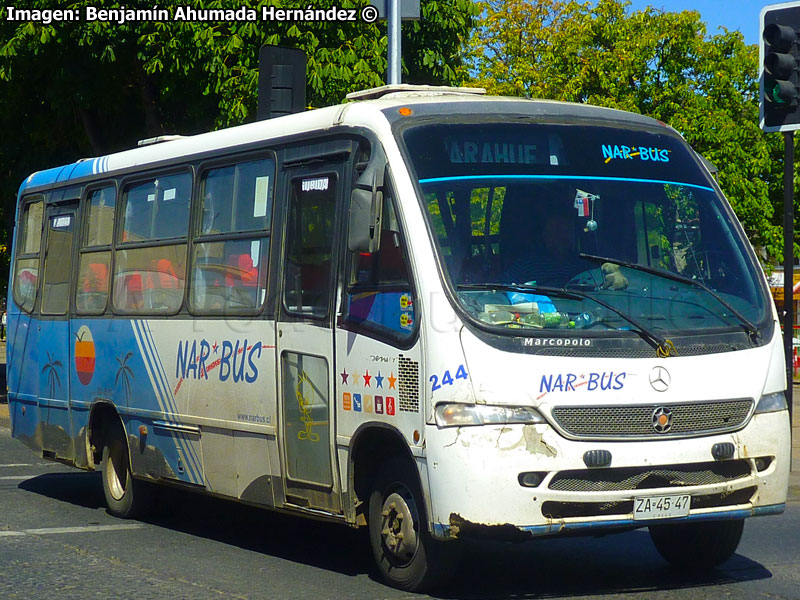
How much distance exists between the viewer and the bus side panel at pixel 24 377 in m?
12.5

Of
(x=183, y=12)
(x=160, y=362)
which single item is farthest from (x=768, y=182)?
(x=160, y=362)

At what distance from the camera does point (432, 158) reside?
25.3 feet

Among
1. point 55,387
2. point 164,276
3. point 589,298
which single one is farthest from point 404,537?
point 55,387

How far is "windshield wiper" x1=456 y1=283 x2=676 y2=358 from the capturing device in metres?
7.28

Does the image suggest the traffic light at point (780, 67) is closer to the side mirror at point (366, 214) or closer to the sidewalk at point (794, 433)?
the sidewalk at point (794, 433)

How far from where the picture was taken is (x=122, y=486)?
11195 millimetres

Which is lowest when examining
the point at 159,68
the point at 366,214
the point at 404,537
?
the point at 404,537

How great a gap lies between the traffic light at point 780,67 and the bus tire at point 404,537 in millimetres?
5955

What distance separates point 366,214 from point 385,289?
462 millimetres

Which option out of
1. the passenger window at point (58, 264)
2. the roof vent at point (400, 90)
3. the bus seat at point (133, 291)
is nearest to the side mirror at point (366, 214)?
the roof vent at point (400, 90)

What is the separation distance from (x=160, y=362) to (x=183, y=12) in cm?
946

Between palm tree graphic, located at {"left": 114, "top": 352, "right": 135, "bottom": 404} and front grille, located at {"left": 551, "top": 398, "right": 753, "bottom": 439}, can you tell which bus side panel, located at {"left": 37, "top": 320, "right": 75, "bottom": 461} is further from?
front grille, located at {"left": 551, "top": 398, "right": 753, "bottom": 439}

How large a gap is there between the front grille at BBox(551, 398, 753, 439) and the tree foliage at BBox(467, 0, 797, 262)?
102ft

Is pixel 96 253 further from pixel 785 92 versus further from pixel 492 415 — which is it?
pixel 785 92
